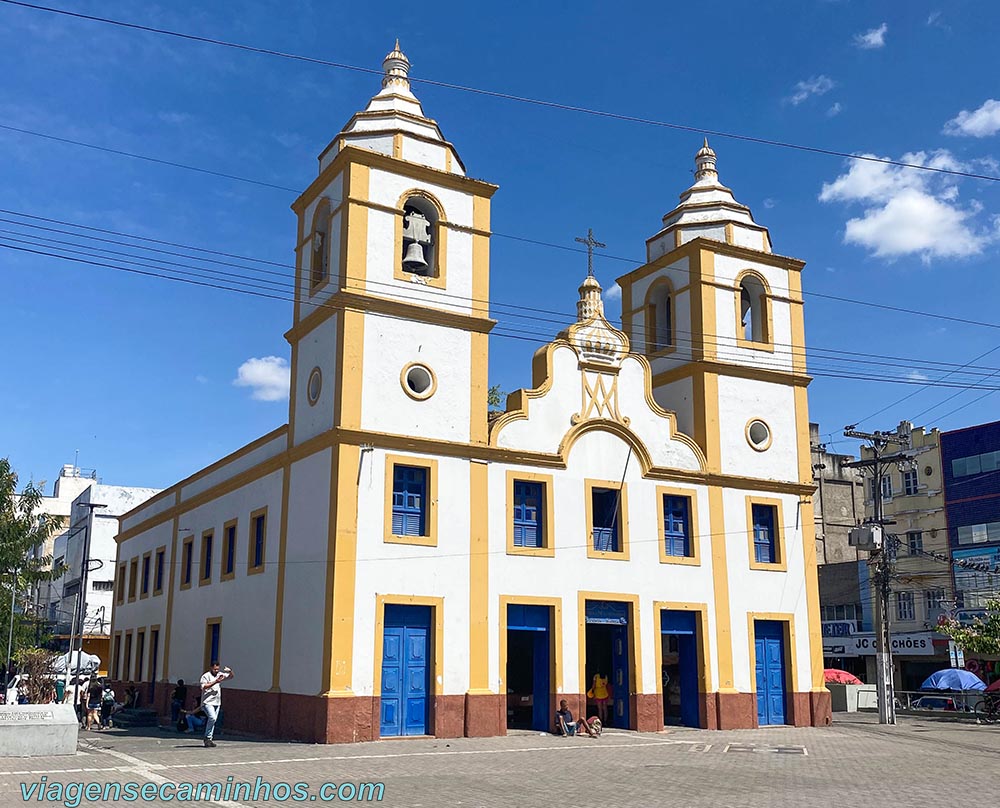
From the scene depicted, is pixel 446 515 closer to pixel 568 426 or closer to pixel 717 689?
pixel 568 426

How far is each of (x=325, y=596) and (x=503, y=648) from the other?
4.10m

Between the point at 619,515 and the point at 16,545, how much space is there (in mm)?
24636

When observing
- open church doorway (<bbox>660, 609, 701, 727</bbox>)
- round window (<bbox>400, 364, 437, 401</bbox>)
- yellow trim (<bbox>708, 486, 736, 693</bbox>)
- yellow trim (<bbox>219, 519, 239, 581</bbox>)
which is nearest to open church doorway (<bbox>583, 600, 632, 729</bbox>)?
open church doorway (<bbox>660, 609, 701, 727</bbox>)

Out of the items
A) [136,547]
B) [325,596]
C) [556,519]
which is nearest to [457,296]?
[556,519]

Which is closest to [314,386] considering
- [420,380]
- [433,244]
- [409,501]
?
[420,380]

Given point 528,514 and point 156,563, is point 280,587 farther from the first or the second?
point 156,563

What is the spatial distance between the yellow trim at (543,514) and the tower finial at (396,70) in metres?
9.88

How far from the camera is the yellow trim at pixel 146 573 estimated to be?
34781 mm

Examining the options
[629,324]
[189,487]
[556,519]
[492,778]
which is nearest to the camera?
[492,778]

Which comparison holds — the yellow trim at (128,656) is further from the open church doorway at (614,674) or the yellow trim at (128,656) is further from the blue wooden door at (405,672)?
the open church doorway at (614,674)

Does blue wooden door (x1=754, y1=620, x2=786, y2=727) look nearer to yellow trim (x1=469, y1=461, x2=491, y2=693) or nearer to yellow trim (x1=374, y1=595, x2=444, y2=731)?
yellow trim (x1=469, y1=461, x2=491, y2=693)

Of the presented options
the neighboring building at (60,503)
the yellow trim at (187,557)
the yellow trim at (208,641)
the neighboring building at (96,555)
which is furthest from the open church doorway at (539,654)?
the neighboring building at (60,503)

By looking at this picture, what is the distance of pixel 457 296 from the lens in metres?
23.4

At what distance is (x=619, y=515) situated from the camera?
79.6ft
